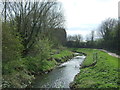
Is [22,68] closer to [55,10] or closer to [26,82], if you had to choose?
[26,82]

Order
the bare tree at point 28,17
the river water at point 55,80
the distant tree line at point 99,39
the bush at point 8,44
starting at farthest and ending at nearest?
the distant tree line at point 99,39
the bare tree at point 28,17
the river water at point 55,80
the bush at point 8,44

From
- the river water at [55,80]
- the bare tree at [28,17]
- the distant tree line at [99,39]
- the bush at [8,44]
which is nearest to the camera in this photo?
the bush at [8,44]

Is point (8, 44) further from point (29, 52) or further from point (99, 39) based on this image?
point (99, 39)

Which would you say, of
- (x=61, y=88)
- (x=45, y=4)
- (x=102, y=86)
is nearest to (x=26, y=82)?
(x=61, y=88)

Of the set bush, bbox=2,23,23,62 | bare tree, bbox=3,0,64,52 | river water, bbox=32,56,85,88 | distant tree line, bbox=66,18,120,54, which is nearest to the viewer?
bush, bbox=2,23,23,62

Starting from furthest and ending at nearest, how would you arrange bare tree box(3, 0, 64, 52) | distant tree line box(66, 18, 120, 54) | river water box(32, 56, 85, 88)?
distant tree line box(66, 18, 120, 54) < bare tree box(3, 0, 64, 52) < river water box(32, 56, 85, 88)

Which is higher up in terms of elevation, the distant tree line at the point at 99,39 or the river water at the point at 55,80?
the distant tree line at the point at 99,39

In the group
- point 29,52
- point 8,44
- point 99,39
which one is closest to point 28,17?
point 29,52

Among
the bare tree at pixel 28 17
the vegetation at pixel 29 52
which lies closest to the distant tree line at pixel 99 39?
the vegetation at pixel 29 52

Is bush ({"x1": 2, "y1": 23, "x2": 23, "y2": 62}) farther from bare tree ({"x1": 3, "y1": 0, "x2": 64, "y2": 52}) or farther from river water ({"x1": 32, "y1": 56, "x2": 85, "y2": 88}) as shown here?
bare tree ({"x1": 3, "y1": 0, "x2": 64, "y2": 52})

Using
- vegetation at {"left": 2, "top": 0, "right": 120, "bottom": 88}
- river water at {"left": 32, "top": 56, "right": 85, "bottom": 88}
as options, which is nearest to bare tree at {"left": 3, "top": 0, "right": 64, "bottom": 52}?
vegetation at {"left": 2, "top": 0, "right": 120, "bottom": 88}

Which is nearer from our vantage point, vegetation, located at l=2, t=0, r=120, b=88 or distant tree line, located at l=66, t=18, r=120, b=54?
vegetation, located at l=2, t=0, r=120, b=88

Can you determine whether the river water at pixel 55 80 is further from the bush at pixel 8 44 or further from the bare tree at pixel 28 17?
the bare tree at pixel 28 17

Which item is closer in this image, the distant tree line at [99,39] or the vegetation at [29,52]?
the vegetation at [29,52]
